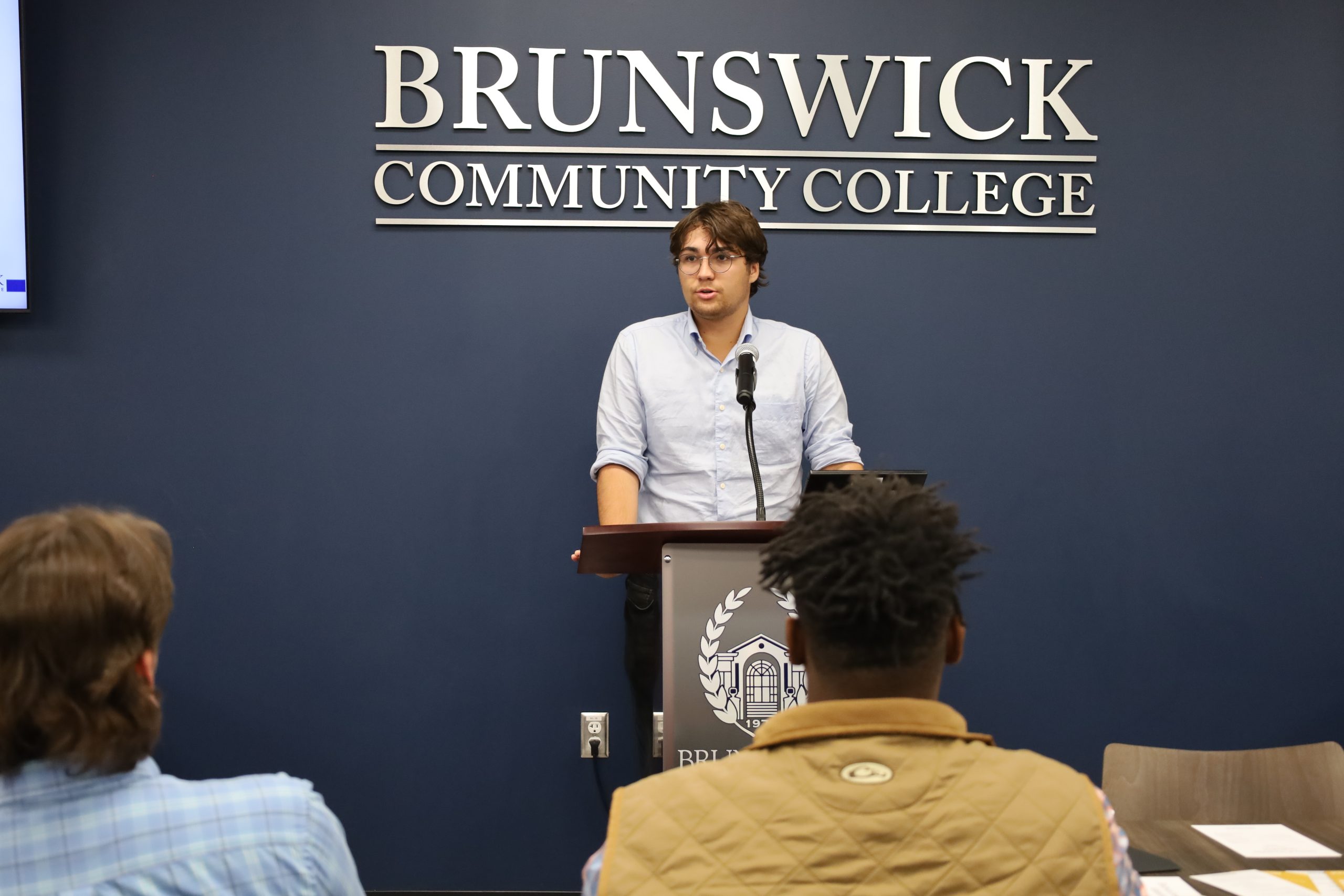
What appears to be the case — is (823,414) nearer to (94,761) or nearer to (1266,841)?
(1266,841)

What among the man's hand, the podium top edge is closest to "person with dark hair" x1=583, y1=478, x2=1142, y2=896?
the podium top edge

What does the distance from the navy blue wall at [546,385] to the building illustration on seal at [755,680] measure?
1299 millimetres

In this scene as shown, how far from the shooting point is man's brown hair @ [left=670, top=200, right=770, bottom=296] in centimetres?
268

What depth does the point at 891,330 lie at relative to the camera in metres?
3.21

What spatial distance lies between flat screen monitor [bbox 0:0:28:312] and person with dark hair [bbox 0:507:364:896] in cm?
247

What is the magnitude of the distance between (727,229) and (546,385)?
0.82 meters

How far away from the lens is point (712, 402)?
2750mm

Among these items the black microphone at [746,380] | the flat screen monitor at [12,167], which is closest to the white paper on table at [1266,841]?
the black microphone at [746,380]

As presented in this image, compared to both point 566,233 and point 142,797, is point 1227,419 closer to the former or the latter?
point 566,233

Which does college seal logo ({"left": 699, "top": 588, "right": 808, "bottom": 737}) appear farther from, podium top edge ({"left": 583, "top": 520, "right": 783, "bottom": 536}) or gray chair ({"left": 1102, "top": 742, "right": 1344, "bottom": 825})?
gray chair ({"left": 1102, "top": 742, "right": 1344, "bottom": 825})

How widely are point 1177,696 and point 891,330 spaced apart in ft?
4.66

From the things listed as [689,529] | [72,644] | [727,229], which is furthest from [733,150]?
[72,644]

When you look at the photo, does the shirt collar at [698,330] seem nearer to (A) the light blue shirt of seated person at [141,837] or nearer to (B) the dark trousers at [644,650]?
(B) the dark trousers at [644,650]

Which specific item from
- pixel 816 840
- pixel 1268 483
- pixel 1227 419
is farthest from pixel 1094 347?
pixel 816 840
